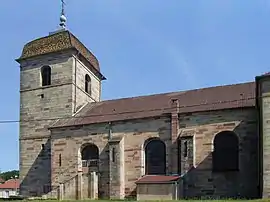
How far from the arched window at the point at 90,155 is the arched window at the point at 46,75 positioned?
864 cm

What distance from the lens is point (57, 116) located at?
40.9 metres

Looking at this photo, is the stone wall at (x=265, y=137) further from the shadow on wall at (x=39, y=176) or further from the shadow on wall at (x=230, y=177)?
the shadow on wall at (x=39, y=176)

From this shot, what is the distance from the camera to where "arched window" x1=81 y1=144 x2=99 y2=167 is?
120ft

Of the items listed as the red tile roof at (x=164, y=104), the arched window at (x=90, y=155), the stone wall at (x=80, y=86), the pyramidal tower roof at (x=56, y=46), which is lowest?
the arched window at (x=90, y=155)

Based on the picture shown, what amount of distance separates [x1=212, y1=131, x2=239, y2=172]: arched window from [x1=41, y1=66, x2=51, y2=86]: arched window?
1753 cm

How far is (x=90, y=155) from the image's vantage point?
1458 inches

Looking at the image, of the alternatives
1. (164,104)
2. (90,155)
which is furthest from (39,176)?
(164,104)

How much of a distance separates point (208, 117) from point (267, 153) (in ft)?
27.1

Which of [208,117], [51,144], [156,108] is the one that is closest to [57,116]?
[51,144]

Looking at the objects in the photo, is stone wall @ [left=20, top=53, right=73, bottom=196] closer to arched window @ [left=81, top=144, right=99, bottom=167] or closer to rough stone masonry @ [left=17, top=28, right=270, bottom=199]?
rough stone masonry @ [left=17, top=28, right=270, bottom=199]

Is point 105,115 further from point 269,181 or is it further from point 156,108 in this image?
point 269,181

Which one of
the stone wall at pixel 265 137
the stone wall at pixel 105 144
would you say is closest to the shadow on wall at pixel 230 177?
the stone wall at pixel 105 144

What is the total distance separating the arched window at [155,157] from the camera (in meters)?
34.3

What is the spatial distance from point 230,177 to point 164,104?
26.9 feet
